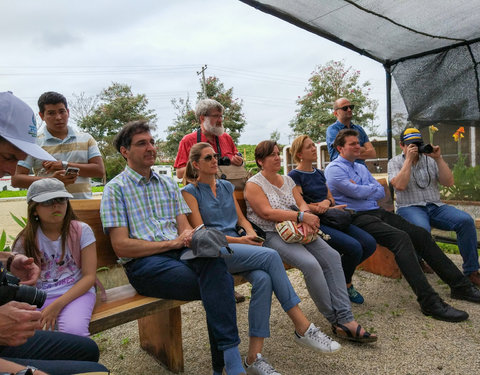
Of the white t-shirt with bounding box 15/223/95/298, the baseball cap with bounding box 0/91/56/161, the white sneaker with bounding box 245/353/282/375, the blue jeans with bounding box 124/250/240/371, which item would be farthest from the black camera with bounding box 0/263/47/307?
the white sneaker with bounding box 245/353/282/375

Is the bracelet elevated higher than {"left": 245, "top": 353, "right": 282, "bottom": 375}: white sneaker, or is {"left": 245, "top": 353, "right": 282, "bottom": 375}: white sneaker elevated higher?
the bracelet

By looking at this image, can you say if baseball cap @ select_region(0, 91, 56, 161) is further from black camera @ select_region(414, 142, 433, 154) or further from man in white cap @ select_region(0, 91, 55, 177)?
black camera @ select_region(414, 142, 433, 154)

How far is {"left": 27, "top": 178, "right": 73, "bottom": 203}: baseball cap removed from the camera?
2.20 meters

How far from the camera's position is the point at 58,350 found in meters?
1.80

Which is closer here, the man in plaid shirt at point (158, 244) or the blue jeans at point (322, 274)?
the man in plaid shirt at point (158, 244)

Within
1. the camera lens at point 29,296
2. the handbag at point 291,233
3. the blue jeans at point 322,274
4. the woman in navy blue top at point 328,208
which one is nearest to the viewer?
the camera lens at point 29,296

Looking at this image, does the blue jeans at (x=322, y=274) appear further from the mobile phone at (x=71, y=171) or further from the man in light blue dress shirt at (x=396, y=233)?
the mobile phone at (x=71, y=171)

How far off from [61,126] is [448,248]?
5.17 meters

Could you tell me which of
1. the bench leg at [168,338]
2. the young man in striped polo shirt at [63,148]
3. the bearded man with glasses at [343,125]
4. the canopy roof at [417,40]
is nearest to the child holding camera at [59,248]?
the bench leg at [168,338]

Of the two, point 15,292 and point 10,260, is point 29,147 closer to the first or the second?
point 15,292

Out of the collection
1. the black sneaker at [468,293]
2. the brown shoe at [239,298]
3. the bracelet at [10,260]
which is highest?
the bracelet at [10,260]

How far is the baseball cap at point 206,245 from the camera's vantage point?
2.31m

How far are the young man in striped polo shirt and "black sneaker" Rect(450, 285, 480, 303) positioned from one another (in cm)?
354

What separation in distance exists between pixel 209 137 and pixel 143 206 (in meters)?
1.53
